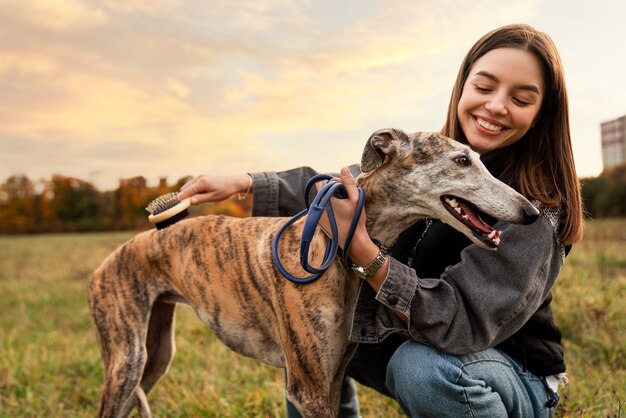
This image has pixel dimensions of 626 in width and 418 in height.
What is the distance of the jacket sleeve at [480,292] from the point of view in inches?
98.7

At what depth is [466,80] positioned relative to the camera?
304 centimetres

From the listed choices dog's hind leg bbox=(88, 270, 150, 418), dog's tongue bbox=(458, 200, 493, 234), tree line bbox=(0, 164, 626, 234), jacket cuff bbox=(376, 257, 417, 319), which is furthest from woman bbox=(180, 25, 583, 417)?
tree line bbox=(0, 164, 626, 234)

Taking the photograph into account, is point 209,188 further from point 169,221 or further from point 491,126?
point 491,126

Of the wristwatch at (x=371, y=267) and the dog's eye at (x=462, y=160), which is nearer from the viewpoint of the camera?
the wristwatch at (x=371, y=267)

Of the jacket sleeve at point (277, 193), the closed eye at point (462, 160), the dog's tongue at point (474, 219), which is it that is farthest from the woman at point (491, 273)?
the jacket sleeve at point (277, 193)

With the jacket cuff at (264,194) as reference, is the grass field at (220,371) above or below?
below

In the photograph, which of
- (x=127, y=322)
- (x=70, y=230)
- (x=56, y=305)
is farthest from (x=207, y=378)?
(x=70, y=230)

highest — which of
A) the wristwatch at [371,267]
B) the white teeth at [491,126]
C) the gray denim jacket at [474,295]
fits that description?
the white teeth at [491,126]

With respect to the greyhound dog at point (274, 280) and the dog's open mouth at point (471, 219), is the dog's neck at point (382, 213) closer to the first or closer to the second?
the greyhound dog at point (274, 280)

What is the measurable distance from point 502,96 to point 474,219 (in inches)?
27.6

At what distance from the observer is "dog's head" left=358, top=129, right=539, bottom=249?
249cm

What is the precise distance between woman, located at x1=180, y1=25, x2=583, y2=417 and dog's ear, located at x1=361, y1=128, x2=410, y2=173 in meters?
0.10

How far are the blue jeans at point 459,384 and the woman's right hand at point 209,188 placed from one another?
4.62 ft

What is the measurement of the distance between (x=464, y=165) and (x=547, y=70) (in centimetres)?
73
